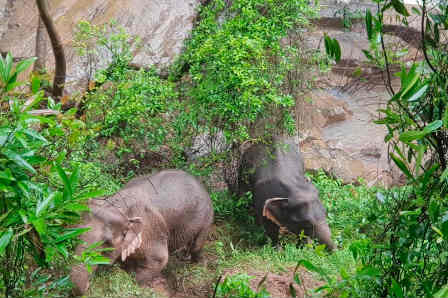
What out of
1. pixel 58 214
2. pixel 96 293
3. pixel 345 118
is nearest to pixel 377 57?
pixel 58 214

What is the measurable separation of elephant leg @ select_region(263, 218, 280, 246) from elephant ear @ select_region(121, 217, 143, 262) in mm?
1888

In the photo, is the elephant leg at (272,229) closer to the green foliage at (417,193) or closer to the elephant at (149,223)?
the elephant at (149,223)

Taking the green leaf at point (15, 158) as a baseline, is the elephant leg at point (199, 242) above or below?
below

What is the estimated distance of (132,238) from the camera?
15.2 feet

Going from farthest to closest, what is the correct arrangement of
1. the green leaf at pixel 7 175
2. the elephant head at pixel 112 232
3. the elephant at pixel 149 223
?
1. the elephant at pixel 149 223
2. the elephant head at pixel 112 232
3. the green leaf at pixel 7 175

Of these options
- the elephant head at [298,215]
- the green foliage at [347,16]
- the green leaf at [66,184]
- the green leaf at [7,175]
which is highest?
the green foliage at [347,16]

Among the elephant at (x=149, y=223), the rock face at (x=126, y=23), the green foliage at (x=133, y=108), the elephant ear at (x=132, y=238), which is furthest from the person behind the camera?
the rock face at (x=126, y=23)

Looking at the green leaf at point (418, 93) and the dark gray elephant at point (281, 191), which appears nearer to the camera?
the green leaf at point (418, 93)

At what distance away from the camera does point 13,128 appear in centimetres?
230

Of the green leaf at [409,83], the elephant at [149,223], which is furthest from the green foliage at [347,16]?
the elephant at [149,223]

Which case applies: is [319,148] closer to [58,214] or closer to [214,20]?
[214,20]

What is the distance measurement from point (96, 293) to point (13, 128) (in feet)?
7.95

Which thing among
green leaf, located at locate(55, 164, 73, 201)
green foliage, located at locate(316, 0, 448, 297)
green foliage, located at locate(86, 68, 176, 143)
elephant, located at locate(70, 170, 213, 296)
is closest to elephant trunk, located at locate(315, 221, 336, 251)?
elephant, located at locate(70, 170, 213, 296)

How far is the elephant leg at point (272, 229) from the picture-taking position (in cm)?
624
